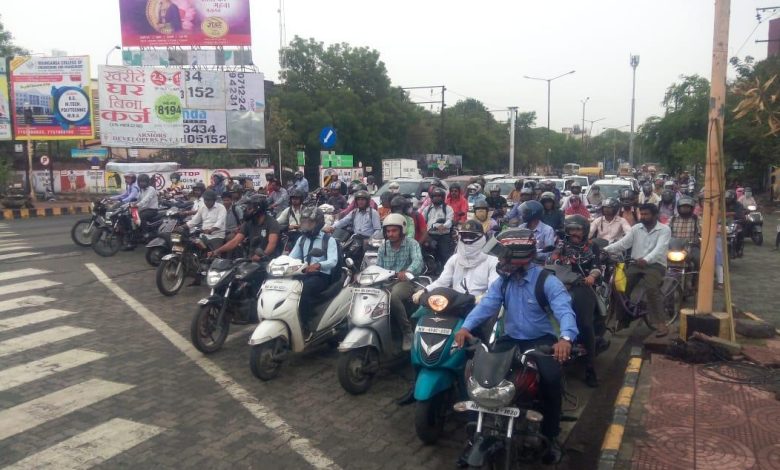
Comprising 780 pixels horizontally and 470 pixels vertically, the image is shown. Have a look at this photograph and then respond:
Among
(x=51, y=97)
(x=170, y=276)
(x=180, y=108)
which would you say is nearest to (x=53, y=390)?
(x=170, y=276)

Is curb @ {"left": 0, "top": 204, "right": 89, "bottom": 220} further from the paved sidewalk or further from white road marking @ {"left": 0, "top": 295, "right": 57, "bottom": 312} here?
the paved sidewalk

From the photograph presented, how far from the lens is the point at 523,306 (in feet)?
14.3

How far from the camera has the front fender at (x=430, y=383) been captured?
4.46 meters

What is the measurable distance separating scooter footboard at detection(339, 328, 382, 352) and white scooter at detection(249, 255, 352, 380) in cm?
75

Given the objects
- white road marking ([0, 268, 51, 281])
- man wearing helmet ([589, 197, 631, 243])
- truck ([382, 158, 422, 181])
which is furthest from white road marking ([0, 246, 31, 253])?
truck ([382, 158, 422, 181])

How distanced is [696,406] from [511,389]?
2294 millimetres

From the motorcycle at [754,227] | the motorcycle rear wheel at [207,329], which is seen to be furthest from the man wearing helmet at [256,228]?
the motorcycle at [754,227]

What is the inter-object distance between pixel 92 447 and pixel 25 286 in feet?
21.9

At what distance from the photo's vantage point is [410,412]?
5.42 meters

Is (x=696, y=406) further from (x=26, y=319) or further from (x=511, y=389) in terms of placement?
(x=26, y=319)

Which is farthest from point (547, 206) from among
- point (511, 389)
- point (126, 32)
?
point (126, 32)

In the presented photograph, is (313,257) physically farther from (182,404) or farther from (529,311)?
(529,311)

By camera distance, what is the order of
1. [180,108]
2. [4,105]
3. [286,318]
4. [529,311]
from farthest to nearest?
[180,108], [4,105], [286,318], [529,311]

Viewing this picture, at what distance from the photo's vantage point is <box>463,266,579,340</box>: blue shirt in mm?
4246
